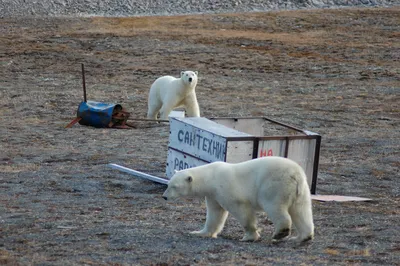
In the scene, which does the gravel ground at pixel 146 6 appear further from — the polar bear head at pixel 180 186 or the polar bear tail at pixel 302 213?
the polar bear tail at pixel 302 213

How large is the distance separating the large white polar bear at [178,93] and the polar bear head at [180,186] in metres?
6.29

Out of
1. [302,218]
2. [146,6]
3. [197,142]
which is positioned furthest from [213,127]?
[146,6]

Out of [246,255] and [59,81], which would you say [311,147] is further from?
[59,81]

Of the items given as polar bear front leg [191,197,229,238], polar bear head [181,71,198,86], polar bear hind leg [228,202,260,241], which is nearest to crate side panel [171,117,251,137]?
polar bear front leg [191,197,229,238]

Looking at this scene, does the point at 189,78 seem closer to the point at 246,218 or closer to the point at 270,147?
the point at 270,147

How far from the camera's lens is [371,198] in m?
9.92

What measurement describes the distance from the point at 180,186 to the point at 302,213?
1067 millimetres

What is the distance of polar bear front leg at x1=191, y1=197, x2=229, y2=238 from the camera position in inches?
307

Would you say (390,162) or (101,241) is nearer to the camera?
(101,241)

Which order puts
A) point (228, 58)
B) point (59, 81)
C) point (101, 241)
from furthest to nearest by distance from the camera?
point (228, 58)
point (59, 81)
point (101, 241)

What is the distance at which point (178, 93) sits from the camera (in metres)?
14.3

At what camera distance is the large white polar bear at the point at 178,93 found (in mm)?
14242

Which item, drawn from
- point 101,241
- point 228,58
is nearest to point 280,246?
point 101,241

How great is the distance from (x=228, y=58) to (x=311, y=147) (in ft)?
45.5
